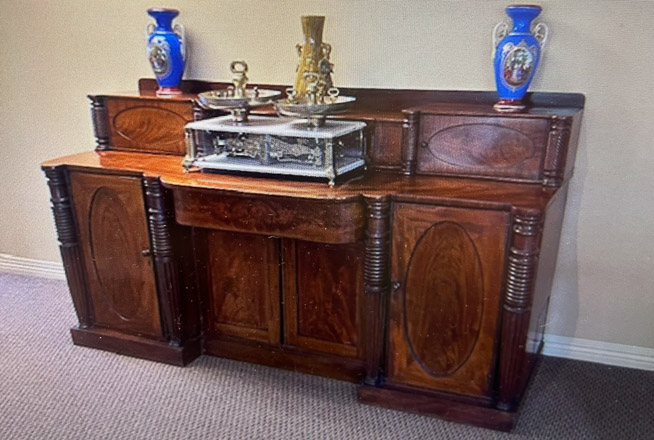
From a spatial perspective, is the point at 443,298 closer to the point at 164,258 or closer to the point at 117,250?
the point at 164,258

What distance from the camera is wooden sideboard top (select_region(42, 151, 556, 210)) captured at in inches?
67.6

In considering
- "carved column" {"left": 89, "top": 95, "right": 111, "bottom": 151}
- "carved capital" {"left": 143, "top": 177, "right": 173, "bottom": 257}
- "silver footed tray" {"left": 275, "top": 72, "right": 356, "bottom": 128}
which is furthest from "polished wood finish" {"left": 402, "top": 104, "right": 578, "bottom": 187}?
"carved column" {"left": 89, "top": 95, "right": 111, "bottom": 151}

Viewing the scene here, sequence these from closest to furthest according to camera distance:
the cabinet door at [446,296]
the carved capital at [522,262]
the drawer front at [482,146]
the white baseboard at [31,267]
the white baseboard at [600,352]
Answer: the carved capital at [522,262] → the cabinet door at [446,296] → the drawer front at [482,146] → the white baseboard at [600,352] → the white baseboard at [31,267]

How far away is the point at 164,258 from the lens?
211cm

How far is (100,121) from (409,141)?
132cm

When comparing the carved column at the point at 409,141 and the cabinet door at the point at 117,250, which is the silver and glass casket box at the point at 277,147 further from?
the cabinet door at the point at 117,250

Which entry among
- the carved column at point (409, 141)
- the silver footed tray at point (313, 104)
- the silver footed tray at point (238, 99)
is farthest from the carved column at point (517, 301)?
the silver footed tray at point (238, 99)

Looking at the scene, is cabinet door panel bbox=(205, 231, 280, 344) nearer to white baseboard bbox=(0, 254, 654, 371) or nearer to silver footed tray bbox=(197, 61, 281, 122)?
silver footed tray bbox=(197, 61, 281, 122)

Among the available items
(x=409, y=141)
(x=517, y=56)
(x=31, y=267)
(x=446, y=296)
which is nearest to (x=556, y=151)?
(x=517, y=56)

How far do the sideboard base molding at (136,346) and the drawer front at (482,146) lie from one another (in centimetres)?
116

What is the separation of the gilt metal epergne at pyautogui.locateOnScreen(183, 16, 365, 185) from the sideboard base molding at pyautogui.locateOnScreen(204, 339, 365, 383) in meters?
0.72

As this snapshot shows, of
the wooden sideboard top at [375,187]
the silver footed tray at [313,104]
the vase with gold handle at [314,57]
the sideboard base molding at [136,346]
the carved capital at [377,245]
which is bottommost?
the sideboard base molding at [136,346]

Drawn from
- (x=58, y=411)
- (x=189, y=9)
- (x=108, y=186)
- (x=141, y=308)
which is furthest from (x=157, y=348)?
(x=189, y=9)

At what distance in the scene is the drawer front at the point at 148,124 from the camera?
2275 mm
